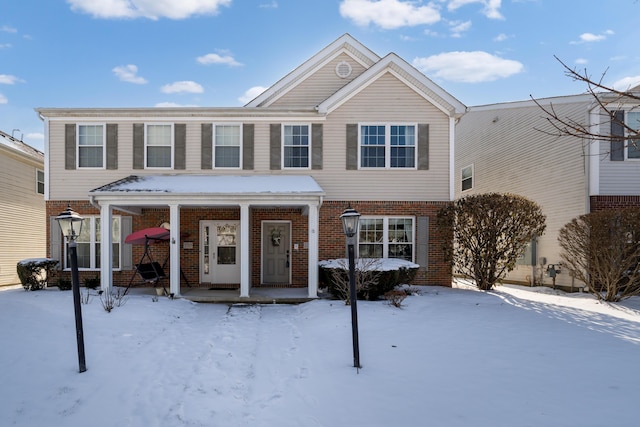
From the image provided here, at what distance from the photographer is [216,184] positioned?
10.9 meters

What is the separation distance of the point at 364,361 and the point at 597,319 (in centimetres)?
627

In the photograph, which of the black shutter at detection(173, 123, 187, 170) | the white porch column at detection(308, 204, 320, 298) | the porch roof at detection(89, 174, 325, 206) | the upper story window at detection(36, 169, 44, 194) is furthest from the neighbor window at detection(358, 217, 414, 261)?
the upper story window at detection(36, 169, 44, 194)

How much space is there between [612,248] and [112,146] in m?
15.7

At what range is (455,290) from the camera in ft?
37.3

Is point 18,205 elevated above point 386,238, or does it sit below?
above

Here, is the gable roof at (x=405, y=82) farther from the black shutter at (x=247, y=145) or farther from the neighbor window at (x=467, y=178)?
the neighbor window at (x=467, y=178)

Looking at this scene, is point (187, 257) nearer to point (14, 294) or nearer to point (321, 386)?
point (14, 294)

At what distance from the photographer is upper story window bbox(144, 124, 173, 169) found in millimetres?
12234

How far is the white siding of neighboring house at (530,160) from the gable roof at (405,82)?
4450 millimetres

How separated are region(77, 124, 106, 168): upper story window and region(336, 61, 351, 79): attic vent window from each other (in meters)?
8.67

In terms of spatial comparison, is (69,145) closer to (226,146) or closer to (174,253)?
(226,146)

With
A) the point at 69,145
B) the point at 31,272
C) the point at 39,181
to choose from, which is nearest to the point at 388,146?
the point at 69,145

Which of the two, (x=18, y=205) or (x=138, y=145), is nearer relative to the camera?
(x=138, y=145)

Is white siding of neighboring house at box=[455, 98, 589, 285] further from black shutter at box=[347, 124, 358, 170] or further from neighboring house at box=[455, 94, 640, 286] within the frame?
black shutter at box=[347, 124, 358, 170]
